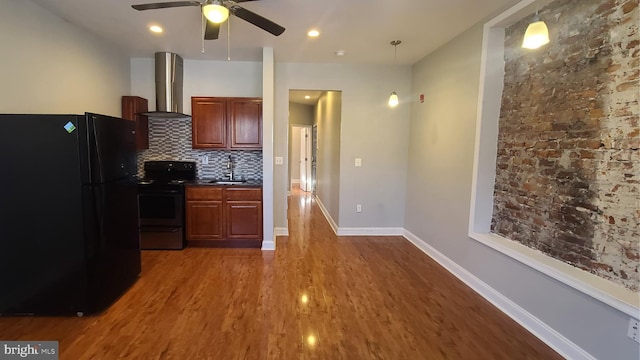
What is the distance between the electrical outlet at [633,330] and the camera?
1.70 m

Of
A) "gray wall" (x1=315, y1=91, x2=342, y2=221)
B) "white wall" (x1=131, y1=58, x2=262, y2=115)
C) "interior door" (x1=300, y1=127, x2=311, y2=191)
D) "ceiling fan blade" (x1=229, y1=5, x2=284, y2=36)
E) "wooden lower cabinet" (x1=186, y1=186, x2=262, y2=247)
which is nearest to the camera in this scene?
"ceiling fan blade" (x1=229, y1=5, x2=284, y2=36)

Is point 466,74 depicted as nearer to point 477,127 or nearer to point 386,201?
point 477,127

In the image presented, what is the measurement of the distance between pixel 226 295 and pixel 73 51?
3097 mm

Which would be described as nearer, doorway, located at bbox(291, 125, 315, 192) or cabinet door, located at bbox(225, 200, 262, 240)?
cabinet door, located at bbox(225, 200, 262, 240)

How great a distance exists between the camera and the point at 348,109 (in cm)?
470

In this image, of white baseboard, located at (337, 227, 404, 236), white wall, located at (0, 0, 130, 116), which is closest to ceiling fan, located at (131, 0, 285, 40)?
A: white wall, located at (0, 0, 130, 116)

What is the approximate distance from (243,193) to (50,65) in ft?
7.77

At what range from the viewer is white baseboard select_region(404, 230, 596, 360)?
6.82 feet

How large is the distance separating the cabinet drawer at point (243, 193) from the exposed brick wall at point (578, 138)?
Result: 9.42ft

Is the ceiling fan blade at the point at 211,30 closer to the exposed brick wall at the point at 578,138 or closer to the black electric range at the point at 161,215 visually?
the black electric range at the point at 161,215

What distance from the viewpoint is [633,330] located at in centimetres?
172

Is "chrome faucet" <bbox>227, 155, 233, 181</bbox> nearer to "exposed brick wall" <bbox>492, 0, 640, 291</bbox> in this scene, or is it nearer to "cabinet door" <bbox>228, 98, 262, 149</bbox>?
"cabinet door" <bbox>228, 98, 262, 149</bbox>

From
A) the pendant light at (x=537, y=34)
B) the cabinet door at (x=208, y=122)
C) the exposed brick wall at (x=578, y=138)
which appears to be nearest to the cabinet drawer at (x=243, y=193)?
the cabinet door at (x=208, y=122)

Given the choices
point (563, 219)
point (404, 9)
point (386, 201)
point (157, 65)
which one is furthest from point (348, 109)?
point (563, 219)
